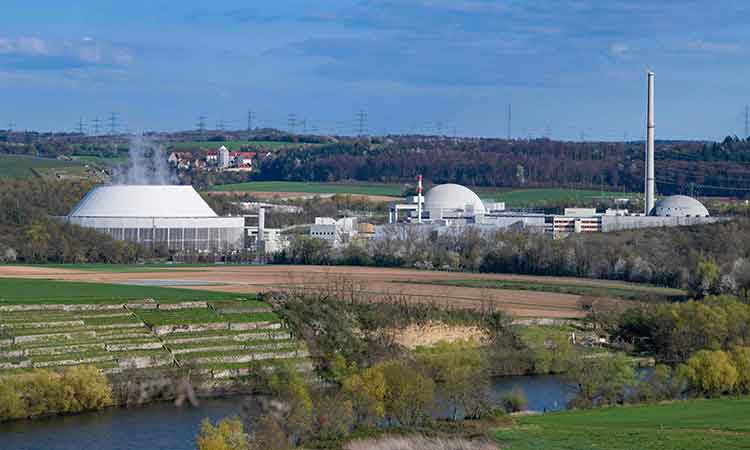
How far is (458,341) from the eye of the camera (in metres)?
38.4

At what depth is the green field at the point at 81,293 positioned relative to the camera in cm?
3703

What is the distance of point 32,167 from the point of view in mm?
101625

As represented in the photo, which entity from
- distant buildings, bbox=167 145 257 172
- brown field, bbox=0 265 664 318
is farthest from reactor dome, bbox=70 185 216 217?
distant buildings, bbox=167 145 257 172

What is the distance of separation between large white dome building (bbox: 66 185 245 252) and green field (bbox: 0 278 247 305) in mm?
23225

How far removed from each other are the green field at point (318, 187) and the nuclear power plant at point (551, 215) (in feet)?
51.1

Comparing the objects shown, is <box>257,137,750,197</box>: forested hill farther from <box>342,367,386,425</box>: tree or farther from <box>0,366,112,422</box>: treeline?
<box>342,367,386,425</box>: tree

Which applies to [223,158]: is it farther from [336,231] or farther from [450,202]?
[336,231]

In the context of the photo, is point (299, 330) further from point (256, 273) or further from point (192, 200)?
point (192, 200)

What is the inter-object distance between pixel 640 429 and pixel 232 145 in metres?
118

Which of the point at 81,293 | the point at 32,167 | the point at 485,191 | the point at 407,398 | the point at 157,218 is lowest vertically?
the point at 407,398

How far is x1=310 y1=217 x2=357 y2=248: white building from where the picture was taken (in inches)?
2704

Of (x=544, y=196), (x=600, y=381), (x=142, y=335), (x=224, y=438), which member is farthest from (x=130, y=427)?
(x=544, y=196)

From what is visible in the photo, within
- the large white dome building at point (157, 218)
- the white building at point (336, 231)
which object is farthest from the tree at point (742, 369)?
the large white dome building at point (157, 218)

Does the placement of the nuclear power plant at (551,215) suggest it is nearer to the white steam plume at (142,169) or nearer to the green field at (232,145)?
the white steam plume at (142,169)
